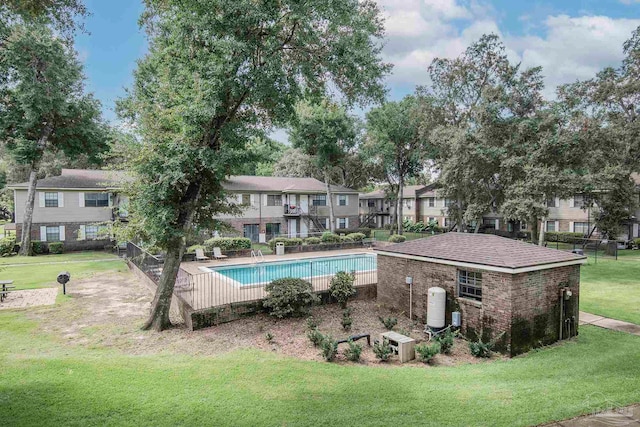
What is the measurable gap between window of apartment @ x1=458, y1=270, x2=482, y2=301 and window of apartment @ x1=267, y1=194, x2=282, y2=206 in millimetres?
25111

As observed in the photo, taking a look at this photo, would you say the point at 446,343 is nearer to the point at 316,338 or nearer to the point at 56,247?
the point at 316,338

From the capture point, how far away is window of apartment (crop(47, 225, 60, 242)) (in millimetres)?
27516

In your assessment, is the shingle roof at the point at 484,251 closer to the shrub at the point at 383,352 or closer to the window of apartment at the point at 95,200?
the shrub at the point at 383,352

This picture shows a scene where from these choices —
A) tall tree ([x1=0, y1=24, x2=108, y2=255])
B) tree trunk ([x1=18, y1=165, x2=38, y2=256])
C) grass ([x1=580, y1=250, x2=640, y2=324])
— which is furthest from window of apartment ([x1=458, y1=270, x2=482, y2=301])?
tree trunk ([x1=18, y1=165, x2=38, y2=256])

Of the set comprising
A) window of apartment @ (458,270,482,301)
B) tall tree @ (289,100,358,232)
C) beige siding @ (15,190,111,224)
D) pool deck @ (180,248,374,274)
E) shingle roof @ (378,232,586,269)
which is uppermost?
tall tree @ (289,100,358,232)

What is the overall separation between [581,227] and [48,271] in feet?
143

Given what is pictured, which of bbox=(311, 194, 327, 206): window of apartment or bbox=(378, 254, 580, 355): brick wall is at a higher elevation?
bbox=(311, 194, 327, 206): window of apartment

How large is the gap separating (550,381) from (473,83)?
29812 millimetres

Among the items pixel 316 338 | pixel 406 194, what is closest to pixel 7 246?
pixel 316 338

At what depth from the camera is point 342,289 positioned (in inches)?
542

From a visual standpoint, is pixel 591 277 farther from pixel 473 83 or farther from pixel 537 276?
pixel 473 83

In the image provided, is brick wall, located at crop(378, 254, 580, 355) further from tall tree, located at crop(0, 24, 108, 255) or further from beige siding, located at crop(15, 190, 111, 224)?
tall tree, located at crop(0, 24, 108, 255)

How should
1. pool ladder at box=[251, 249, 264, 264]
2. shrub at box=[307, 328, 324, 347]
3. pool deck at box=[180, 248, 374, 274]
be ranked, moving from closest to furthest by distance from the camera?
shrub at box=[307, 328, 324, 347], pool deck at box=[180, 248, 374, 274], pool ladder at box=[251, 249, 264, 264]

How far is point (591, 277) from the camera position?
19.2m
